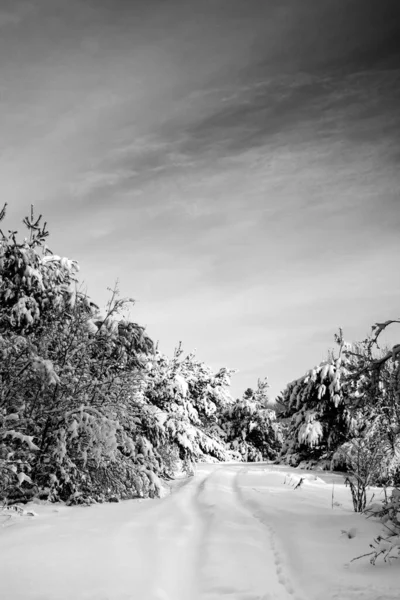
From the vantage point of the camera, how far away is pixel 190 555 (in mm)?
4113

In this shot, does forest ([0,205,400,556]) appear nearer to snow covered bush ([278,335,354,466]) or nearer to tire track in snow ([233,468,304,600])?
tire track in snow ([233,468,304,600])

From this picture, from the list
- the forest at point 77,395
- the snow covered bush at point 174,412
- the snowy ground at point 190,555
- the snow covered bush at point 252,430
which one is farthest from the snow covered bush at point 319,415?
the snow covered bush at point 252,430

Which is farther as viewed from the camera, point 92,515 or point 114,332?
point 114,332

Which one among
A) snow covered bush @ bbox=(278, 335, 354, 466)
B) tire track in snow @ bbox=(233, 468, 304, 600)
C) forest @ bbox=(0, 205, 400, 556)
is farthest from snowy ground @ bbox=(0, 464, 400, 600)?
snow covered bush @ bbox=(278, 335, 354, 466)

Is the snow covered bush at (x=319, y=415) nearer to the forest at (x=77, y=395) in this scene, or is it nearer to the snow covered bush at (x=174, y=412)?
the snow covered bush at (x=174, y=412)

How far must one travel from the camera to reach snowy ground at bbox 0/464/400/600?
3.13m

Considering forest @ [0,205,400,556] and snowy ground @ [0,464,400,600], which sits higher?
forest @ [0,205,400,556]

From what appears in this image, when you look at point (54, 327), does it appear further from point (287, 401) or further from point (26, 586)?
point (287, 401)

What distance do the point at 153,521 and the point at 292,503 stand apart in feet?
8.88

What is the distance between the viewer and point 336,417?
16562 mm

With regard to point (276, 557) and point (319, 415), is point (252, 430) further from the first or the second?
point (276, 557)

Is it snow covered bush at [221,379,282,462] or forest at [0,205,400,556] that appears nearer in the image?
forest at [0,205,400,556]

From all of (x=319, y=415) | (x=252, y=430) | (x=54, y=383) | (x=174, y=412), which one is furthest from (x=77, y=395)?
(x=252, y=430)

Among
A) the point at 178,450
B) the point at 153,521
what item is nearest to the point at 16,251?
the point at 153,521
